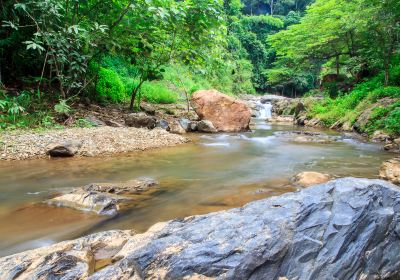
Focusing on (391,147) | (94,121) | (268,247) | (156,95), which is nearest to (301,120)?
(156,95)

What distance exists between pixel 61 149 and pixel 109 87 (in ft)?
19.7

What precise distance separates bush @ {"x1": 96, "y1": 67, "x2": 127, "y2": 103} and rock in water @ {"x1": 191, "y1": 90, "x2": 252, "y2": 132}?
9.17 feet

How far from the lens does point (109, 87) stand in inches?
436

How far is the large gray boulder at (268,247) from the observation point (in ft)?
5.39

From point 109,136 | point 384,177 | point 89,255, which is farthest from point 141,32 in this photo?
point 89,255

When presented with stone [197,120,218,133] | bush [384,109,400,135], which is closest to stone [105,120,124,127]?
stone [197,120,218,133]

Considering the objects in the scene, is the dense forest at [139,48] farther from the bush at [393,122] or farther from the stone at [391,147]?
the stone at [391,147]

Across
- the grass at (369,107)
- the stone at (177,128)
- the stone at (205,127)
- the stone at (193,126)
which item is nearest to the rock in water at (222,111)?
the stone at (205,127)

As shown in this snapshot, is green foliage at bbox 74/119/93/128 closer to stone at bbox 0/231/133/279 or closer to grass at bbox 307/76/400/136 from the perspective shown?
stone at bbox 0/231/133/279

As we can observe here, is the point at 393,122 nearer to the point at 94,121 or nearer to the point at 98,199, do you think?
the point at 94,121

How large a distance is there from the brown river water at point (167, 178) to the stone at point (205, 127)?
214 cm

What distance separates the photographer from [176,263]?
166 cm

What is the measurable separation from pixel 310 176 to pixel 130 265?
10.2 ft

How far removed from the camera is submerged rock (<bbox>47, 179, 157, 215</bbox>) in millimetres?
3099
